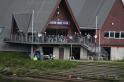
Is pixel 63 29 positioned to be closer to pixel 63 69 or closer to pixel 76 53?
pixel 76 53

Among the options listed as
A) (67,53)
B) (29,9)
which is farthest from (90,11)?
(67,53)

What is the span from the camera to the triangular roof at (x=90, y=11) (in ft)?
249

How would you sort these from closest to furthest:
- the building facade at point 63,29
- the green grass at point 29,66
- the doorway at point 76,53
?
1. the green grass at point 29,66
2. the building facade at point 63,29
3. the doorway at point 76,53

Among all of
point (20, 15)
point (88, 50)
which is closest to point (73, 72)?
point (88, 50)

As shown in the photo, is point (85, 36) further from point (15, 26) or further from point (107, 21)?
point (15, 26)

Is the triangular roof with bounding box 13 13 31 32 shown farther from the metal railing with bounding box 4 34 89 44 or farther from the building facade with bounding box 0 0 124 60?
the metal railing with bounding box 4 34 89 44

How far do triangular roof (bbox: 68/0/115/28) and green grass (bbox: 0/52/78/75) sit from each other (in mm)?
14465

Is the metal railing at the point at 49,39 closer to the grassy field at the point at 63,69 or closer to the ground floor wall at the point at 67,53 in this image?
the ground floor wall at the point at 67,53

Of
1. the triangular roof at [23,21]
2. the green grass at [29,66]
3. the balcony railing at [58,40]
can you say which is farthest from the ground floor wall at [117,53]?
the green grass at [29,66]

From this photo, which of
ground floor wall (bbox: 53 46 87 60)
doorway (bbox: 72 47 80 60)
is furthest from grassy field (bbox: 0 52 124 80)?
doorway (bbox: 72 47 80 60)

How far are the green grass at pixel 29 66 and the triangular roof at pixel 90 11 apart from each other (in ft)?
47.5

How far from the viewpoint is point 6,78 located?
56531 millimetres

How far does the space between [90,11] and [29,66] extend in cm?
2002

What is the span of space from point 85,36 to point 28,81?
2047 cm
